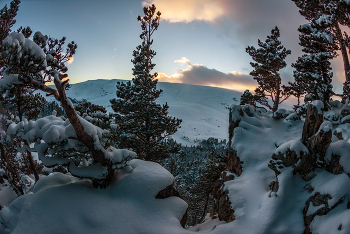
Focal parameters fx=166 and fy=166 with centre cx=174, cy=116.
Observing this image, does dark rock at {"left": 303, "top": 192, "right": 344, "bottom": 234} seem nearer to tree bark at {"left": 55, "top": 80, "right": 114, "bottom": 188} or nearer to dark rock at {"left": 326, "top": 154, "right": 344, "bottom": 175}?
dark rock at {"left": 326, "top": 154, "right": 344, "bottom": 175}

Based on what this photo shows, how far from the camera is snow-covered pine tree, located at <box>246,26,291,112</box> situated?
17.0 m

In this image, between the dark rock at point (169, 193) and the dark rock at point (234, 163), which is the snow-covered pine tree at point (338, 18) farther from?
the dark rock at point (169, 193)

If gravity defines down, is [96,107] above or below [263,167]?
above

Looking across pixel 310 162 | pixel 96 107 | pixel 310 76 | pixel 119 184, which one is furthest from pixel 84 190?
pixel 310 76

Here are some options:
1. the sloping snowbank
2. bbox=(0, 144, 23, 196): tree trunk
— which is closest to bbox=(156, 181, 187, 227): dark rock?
the sloping snowbank

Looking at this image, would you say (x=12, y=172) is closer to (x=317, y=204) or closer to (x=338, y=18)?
(x=317, y=204)

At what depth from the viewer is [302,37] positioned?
12.7 m

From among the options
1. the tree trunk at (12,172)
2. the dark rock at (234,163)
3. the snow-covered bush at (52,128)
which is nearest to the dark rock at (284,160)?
the dark rock at (234,163)

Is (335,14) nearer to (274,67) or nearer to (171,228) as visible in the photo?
(274,67)

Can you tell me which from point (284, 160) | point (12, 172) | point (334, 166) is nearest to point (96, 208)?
point (12, 172)

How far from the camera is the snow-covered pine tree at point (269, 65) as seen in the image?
17.0 m

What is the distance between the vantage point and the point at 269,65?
1711 centimetres

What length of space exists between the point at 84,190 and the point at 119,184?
1.36 meters

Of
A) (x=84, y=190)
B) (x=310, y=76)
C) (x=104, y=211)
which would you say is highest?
(x=310, y=76)
